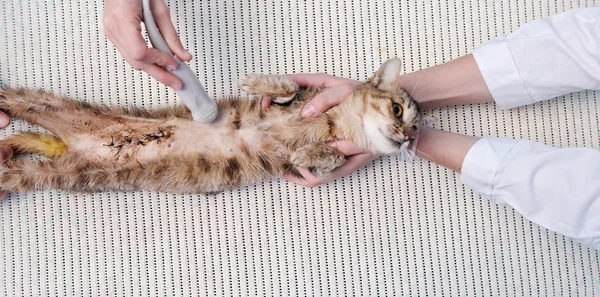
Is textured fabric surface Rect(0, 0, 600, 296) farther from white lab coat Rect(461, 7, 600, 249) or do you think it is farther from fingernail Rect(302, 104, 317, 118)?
fingernail Rect(302, 104, 317, 118)

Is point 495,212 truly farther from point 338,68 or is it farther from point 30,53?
point 30,53

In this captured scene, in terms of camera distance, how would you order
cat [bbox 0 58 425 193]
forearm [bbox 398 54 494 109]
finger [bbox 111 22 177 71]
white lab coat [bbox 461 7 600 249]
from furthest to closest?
forearm [bbox 398 54 494 109] < cat [bbox 0 58 425 193] < white lab coat [bbox 461 7 600 249] < finger [bbox 111 22 177 71]

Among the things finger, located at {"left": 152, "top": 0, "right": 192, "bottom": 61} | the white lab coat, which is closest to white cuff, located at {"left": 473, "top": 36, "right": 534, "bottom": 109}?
the white lab coat

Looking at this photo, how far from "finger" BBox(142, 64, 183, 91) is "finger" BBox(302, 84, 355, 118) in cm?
50

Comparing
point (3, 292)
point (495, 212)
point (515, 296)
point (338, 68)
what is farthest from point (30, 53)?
point (515, 296)

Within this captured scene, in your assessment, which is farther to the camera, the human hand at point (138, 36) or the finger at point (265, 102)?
the finger at point (265, 102)

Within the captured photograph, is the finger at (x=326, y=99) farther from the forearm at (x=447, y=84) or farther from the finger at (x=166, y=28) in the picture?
the finger at (x=166, y=28)

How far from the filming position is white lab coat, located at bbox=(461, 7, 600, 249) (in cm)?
150

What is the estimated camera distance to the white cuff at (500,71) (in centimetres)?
173

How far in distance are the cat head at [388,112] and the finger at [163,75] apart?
2.26 feet

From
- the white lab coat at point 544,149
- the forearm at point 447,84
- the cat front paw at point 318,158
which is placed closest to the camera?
the white lab coat at point 544,149

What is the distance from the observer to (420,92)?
186cm

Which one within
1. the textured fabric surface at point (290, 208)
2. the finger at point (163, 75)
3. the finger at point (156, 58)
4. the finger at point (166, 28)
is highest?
the finger at point (166, 28)

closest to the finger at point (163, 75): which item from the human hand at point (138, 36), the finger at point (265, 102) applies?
the human hand at point (138, 36)
